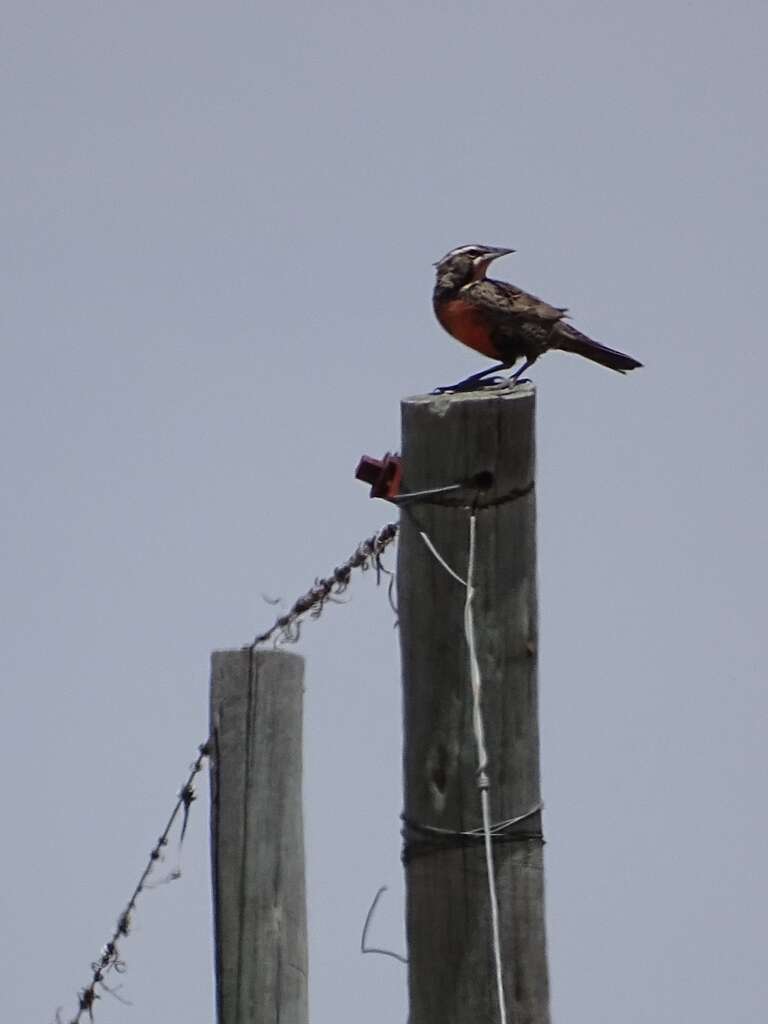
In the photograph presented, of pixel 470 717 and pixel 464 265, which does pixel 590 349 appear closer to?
pixel 464 265

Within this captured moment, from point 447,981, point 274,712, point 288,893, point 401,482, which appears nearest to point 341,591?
point 274,712

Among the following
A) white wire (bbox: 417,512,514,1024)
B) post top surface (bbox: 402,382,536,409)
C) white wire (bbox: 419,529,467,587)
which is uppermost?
post top surface (bbox: 402,382,536,409)

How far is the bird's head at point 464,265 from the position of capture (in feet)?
19.4

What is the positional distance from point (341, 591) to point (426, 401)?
1.61 metres

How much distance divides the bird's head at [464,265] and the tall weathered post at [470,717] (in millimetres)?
1534

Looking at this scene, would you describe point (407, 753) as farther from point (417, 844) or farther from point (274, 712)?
point (274, 712)

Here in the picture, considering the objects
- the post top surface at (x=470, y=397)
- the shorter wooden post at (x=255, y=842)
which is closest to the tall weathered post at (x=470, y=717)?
the post top surface at (x=470, y=397)

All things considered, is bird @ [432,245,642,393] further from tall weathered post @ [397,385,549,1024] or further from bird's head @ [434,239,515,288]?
tall weathered post @ [397,385,549,1024]

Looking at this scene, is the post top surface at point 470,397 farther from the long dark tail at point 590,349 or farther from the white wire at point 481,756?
the long dark tail at point 590,349

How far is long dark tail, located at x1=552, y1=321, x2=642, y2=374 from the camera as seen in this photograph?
5973 millimetres

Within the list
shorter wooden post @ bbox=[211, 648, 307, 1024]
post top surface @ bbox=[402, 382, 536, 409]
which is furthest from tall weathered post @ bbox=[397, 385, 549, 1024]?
shorter wooden post @ bbox=[211, 648, 307, 1024]

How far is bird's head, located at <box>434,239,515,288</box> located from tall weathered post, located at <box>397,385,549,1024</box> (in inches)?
60.4

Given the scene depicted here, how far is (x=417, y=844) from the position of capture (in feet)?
14.6

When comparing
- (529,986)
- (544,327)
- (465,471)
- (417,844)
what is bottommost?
(529,986)
